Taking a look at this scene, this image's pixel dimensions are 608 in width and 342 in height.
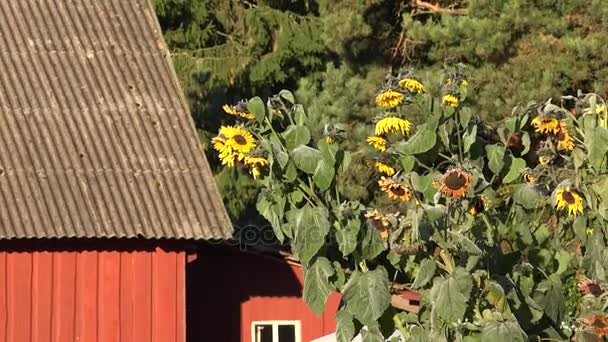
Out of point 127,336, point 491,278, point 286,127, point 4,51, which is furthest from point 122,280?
point 491,278

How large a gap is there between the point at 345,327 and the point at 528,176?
1.37 meters

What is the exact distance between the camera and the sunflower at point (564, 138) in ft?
26.7

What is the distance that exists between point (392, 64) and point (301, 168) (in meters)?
18.3

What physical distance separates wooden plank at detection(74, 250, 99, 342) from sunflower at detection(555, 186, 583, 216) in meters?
6.84

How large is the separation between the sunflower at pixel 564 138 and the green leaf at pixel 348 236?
1.21 m

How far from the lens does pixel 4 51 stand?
15.5 m

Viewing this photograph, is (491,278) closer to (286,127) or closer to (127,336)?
(286,127)

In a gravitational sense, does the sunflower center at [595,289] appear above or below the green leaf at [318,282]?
above

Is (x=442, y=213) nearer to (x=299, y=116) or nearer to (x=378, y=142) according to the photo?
(x=378, y=142)

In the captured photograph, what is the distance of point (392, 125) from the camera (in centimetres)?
833

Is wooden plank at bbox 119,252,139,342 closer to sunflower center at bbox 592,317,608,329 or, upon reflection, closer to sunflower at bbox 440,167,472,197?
sunflower at bbox 440,167,472,197

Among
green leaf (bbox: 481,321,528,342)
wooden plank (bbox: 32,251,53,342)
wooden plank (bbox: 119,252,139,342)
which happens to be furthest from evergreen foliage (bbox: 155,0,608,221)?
green leaf (bbox: 481,321,528,342)

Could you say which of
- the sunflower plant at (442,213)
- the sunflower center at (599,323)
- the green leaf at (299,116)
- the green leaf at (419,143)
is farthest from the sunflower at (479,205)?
the sunflower center at (599,323)

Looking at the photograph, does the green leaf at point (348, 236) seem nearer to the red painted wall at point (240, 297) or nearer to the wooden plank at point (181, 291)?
the wooden plank at point (181, 291)
